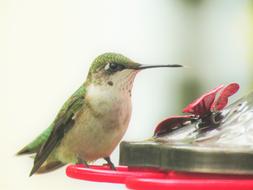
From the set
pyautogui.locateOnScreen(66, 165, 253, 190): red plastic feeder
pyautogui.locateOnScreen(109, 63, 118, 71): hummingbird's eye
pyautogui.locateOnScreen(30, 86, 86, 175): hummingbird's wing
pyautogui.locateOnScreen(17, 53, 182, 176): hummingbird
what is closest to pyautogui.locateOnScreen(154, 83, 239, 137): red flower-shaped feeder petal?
pyautogui.locateOnScreen(66, 165, 253, 190): red plastic feeder

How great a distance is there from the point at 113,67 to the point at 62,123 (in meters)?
0.53

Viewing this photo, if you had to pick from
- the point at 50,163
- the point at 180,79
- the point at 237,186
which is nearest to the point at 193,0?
the point at 180,79

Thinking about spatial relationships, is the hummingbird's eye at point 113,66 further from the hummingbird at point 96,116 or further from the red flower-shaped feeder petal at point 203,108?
the red flower-shaped feeder petal at point 203,108

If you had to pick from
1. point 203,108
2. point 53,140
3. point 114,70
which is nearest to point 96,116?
point 114,70

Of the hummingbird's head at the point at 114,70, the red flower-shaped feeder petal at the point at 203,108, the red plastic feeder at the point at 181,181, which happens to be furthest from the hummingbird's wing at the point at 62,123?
the red plastic feeder at the point at 181,181

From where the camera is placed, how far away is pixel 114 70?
313cm

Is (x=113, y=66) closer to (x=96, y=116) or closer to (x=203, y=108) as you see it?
(x=96, y=116)

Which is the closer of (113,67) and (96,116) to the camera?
(113,67)

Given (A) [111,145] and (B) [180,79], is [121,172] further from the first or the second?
(B) [180,79]

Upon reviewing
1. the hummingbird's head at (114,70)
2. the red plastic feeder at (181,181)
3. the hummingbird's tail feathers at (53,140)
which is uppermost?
the hummingbird's head at (114,70)

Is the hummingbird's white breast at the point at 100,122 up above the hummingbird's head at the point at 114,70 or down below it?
below

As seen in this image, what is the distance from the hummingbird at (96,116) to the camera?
3.08m

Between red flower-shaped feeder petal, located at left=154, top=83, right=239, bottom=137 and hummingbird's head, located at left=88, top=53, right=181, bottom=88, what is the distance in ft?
1.05

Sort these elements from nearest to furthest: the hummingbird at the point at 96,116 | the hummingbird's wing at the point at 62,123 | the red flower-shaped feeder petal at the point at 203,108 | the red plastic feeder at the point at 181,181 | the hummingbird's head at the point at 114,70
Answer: the red plastic feeder at the point at 181,181 → the red flower-shaped feeder petal at the point at 203,108 → the hummingbird's head at the point at 114,70 → the hummingbird at the point at 96,116 → the hummingbird's wing at the point at 62,123
